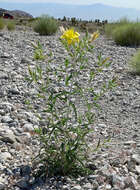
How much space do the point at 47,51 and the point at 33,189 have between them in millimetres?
5305

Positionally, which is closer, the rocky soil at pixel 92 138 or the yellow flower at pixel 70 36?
the yellow flower at pixel 70 36

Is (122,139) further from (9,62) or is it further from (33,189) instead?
(9,62)

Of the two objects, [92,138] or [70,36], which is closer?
[70,36]

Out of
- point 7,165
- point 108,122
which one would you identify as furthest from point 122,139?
point 7,165

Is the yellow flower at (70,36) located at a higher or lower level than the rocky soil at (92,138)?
higher

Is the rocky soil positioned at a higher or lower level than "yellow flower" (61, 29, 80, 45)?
lower

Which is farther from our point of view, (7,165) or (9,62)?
(9,62)

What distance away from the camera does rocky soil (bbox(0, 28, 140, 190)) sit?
2.25 meters

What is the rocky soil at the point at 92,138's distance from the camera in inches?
88.7

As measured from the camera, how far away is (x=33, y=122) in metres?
3.33

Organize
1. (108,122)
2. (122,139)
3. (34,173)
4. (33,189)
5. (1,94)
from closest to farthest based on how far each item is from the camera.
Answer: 1. (33,189)
2. (34,173)
3. (122,139)
4. (108,122)
5. (1,94)

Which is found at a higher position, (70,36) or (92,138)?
(70,36)

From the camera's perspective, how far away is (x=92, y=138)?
314 centimetres

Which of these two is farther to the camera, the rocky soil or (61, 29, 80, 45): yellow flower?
the rocky soil
